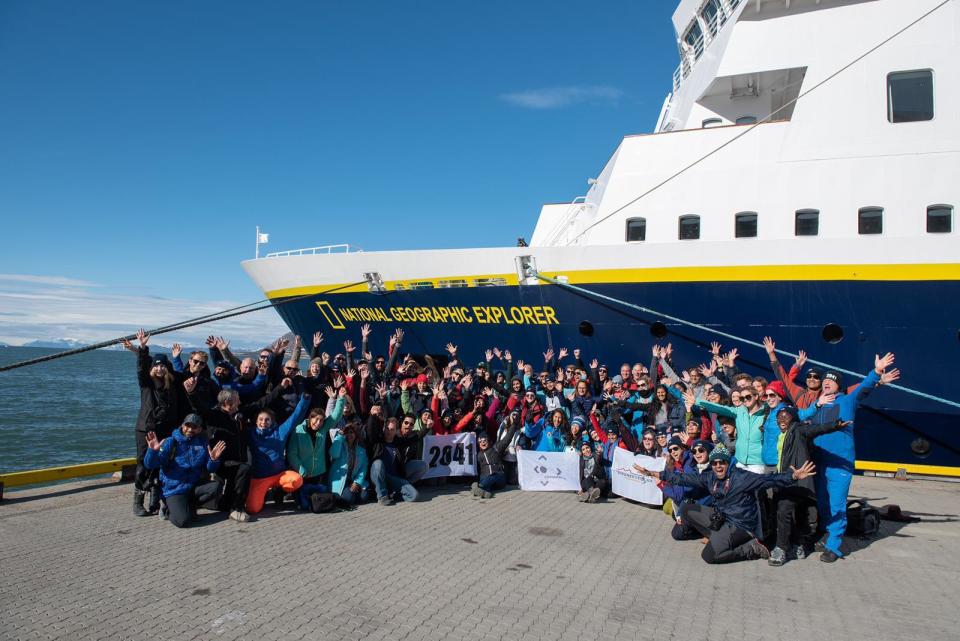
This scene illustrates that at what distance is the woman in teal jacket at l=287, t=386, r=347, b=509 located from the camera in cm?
705

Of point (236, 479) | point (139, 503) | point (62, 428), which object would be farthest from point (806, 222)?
point (62, 428)

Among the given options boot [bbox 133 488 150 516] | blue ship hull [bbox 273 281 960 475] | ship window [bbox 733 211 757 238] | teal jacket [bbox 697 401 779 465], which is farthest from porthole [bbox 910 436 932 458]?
boot [bbox 133 488 150 516]

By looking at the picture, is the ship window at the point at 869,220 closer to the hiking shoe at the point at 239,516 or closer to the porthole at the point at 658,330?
the porthole at the point at 658,330

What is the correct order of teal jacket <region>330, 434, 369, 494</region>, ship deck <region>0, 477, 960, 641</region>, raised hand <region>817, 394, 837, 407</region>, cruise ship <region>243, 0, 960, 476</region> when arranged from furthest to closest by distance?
cruise ship <region>243, 0, 960, 476</region>
teal jacket <region>330, 434, 369, 494</region>
raised hand <region>817, 394, 837, 407</region>
ship deck <region>0, 477, 960, 641</region>

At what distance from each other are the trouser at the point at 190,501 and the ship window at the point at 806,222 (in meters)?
9.28

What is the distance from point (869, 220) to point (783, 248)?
1.57 m

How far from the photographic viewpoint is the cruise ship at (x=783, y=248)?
9102mm

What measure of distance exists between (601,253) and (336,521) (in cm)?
625

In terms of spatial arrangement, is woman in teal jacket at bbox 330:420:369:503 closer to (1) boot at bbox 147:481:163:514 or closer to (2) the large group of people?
(2) the large group of people

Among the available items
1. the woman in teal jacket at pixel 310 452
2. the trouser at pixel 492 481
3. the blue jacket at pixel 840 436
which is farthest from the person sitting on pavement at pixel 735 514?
the woman in teal jacket at pixel 310 452

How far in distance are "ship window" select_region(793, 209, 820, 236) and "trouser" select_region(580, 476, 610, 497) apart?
5343 millimetres

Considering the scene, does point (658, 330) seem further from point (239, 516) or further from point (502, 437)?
point (239, 516)

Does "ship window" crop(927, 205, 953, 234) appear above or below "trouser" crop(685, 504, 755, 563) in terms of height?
above

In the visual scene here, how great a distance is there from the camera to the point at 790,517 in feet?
18.7
